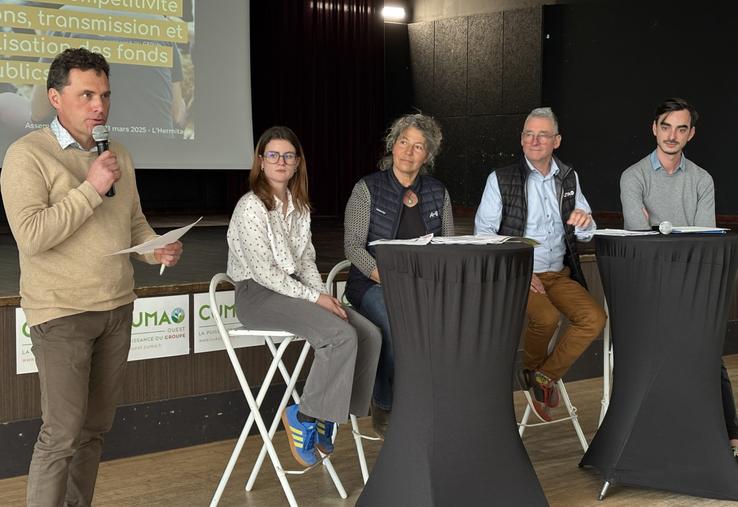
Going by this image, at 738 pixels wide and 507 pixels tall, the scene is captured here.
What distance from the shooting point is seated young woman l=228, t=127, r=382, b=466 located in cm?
305

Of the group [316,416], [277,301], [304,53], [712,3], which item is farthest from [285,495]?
[304,53]

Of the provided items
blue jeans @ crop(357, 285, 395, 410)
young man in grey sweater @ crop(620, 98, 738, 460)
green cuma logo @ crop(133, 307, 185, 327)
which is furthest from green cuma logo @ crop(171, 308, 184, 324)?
young man in grey sweater @ crop(620, 98, 738, 460)

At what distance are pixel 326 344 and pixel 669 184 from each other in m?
1.69

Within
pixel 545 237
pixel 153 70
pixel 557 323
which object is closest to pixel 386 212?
pixel 545 237

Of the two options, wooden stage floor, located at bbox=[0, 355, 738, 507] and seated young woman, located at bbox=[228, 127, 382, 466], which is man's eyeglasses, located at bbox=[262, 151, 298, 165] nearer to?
seated young woman, located at bbox=[228, 127, 382, 466]

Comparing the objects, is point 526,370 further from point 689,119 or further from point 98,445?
point 98,445

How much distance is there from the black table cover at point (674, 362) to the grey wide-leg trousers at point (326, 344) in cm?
97

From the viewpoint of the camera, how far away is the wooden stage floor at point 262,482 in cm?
333

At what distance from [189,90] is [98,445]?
263 inches

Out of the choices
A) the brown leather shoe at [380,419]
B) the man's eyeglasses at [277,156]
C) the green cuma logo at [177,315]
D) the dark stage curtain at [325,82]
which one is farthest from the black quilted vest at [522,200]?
the dark stage curtain at [325,82]

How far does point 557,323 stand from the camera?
3.77m

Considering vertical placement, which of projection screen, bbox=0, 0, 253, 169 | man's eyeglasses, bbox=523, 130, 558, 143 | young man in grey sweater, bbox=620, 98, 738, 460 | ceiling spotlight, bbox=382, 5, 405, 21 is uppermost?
ceiling spotlight, bbox=382, 5, 405, 21

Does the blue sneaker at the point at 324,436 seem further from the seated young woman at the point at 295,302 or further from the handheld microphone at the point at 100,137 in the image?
the handheld microphone at the point at 100,137

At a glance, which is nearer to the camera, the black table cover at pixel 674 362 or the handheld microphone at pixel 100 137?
the handheld microphone at pixel 100 137
